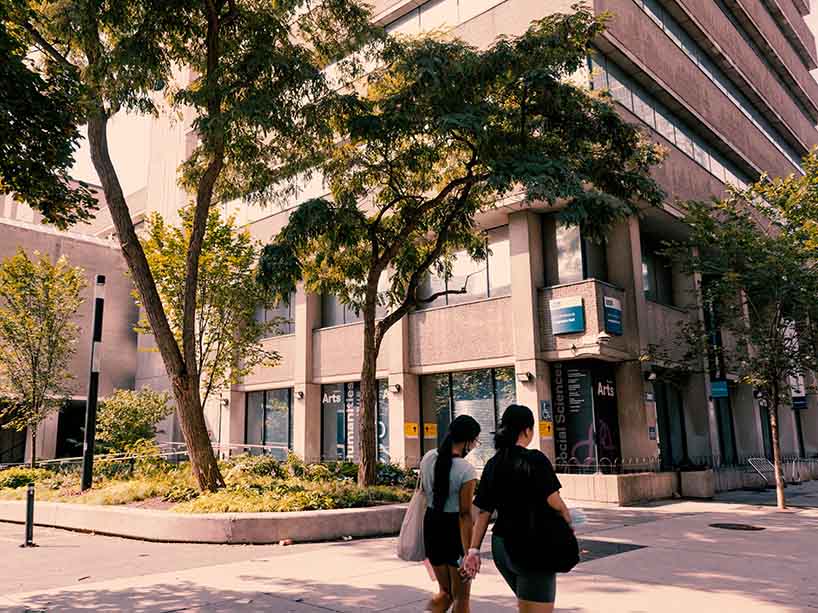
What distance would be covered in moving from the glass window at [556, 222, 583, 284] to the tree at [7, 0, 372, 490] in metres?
8.66

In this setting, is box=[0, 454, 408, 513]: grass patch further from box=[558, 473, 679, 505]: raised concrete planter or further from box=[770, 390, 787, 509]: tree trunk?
box=[770, 390, 787, 509]: tree trunk

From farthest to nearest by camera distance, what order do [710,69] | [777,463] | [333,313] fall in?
[710,69] → [333,313] → [777,463]

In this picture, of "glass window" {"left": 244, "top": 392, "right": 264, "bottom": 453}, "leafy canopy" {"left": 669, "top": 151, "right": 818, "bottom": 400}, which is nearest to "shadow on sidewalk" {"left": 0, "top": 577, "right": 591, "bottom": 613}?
"leafy canopy" {"left": 669, "top": 151, "right": 818, "bottom": 400}

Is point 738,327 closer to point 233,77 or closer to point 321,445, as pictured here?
point 233,77

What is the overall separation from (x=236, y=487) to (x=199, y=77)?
8.01 metres

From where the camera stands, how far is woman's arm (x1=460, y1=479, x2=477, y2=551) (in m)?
4.91

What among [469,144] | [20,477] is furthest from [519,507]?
[20,477]

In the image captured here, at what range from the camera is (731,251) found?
17156mm

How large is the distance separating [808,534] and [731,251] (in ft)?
25.7

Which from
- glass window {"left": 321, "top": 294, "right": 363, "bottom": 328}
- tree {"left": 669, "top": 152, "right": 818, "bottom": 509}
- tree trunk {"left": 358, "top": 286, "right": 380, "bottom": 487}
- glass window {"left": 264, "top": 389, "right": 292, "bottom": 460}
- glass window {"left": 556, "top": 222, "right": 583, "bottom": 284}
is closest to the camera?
tree trunk {"left": 358, "top": 286, "right": 380, "bottom": 487}

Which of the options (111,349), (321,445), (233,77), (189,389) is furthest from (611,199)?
(111,349)

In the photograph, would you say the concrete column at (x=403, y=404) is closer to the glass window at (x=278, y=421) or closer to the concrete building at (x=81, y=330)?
the glass window at (x=278, y=421)

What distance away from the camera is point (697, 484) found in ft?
60.8

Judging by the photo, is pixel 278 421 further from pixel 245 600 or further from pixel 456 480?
pixel 456 480
